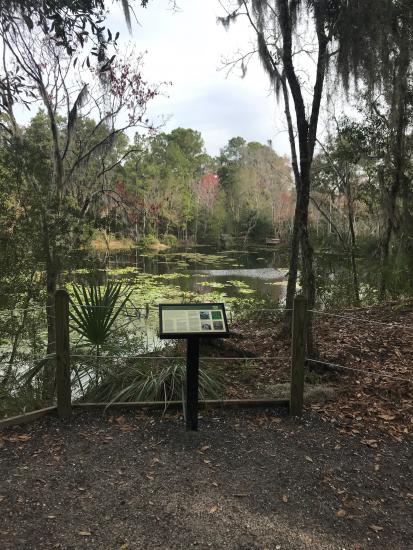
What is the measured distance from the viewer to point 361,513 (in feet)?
8.47

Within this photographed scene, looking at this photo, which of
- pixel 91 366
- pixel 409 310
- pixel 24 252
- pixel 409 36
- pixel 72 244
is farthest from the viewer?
pixel 409 310

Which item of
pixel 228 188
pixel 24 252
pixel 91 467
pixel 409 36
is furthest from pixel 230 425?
pixel 228 188

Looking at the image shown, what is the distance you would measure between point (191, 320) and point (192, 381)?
52 centimetres

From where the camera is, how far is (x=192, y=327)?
125 inches

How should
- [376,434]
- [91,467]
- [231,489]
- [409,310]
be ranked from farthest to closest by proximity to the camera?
[409,310], [376,434], [91,467], [231,489]

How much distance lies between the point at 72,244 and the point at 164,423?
4.25 metres

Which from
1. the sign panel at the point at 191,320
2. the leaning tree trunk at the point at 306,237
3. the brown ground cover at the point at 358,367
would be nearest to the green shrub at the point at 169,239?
the brown ground cover at the point at 358,367

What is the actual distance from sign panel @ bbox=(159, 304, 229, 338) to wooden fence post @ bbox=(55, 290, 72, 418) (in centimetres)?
83

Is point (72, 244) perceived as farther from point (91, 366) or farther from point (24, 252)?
point (91, 366)

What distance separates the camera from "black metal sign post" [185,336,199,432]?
3283 millimetres

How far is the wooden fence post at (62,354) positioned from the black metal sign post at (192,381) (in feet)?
3.42

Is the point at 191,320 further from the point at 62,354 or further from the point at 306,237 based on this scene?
the point at 306,237

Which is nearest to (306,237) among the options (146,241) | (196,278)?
(196,278)

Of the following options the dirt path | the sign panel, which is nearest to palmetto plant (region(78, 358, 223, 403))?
the dirt path
